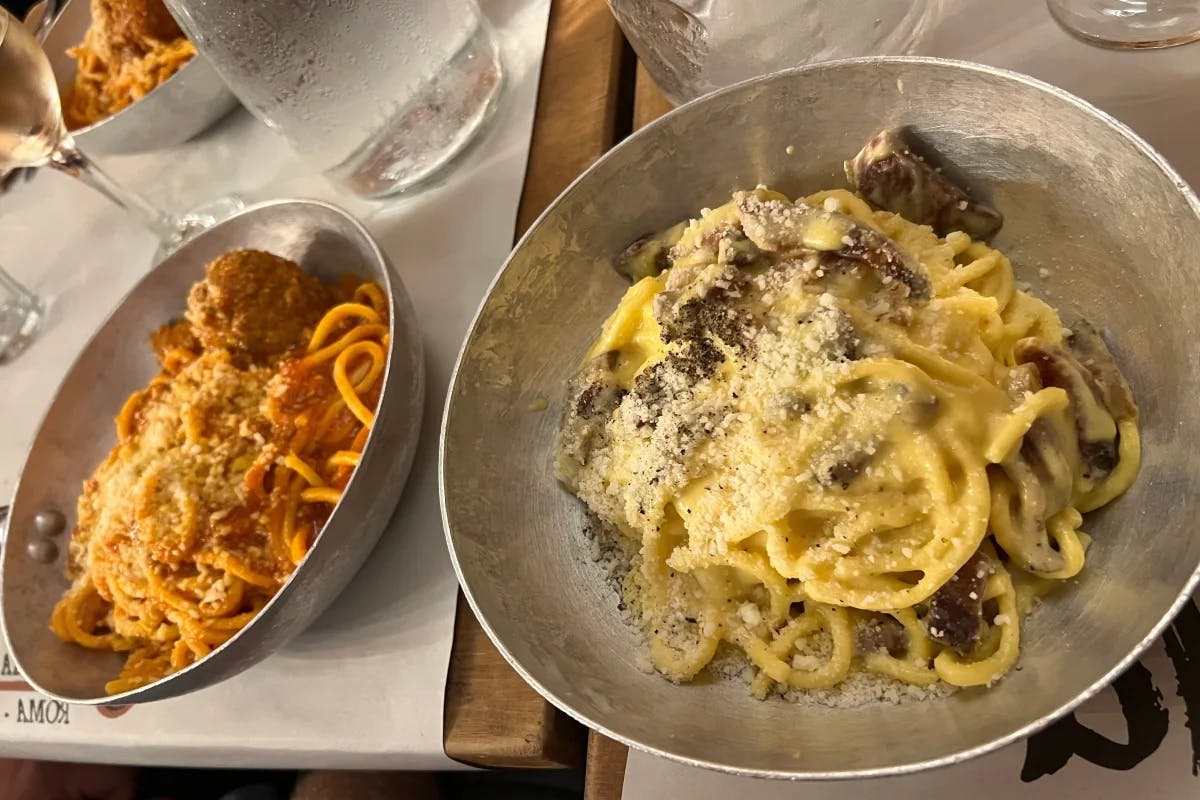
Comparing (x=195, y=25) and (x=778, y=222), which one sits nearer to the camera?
(x=778, y=222)

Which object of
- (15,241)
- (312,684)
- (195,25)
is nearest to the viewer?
(312,684)

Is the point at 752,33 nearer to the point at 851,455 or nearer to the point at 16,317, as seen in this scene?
the point at 851,455

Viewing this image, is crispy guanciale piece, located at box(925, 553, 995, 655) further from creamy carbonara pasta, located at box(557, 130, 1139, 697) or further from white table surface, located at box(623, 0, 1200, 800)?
white table surface, located at box(623, 0, 1200, 800)

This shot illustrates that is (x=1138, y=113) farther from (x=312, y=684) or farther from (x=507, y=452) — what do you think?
(x=312, y=684)

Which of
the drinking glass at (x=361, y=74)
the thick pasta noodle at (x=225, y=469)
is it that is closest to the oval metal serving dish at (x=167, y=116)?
the drinking glass at (x=361, y=74)

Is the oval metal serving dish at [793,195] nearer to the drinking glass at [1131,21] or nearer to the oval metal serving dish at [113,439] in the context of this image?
the oval metal serving dish at [113,439]

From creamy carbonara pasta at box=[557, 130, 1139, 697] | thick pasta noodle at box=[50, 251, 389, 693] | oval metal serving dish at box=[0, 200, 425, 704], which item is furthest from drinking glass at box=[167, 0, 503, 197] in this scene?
creamy carbonara pasta at box=[557, 130, 1139, 697]

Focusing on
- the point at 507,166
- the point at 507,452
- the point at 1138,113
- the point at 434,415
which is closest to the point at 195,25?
the point at 507,166

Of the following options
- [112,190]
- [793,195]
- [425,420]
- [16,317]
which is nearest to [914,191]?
[793,195]
